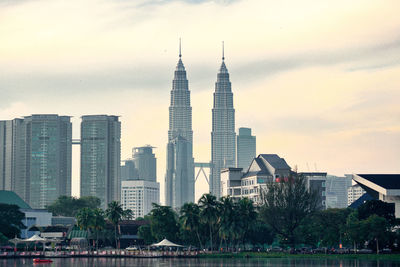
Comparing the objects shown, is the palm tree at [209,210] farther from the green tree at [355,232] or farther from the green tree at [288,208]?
the green tree at [355,232]

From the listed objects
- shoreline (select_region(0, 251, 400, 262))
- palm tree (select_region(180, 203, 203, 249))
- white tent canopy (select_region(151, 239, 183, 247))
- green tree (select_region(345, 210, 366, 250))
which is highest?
palm tree (select_region(180, 203, 203, 249))

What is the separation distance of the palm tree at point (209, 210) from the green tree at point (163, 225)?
12797 mm

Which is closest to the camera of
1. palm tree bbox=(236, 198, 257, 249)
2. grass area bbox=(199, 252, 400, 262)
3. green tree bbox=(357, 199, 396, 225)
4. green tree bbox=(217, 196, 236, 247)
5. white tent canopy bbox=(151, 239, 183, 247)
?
grass area bbox=(199, 252, 400, 262)

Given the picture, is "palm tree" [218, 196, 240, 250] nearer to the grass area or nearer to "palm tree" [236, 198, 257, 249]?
"palm tree" [236, 198, 257, 249]

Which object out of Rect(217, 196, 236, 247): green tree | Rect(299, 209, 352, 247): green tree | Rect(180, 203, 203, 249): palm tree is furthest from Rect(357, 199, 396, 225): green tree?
Rect(180, 203, 203, 249): palm tree

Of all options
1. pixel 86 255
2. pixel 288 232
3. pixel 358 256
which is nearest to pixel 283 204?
pixel 288 232

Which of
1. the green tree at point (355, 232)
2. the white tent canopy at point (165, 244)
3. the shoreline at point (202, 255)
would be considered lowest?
the shoreline at point (202, 255)

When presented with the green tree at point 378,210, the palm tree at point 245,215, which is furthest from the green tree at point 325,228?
the palm tree at point 245,215

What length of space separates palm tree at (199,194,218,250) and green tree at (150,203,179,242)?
12797 mm

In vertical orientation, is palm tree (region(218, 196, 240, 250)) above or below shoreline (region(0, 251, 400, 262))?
above

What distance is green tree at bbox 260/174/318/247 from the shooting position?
19444 cm

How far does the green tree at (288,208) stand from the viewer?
19444cm

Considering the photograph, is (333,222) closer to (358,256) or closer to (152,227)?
(358,256)

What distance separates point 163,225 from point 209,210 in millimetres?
15886
